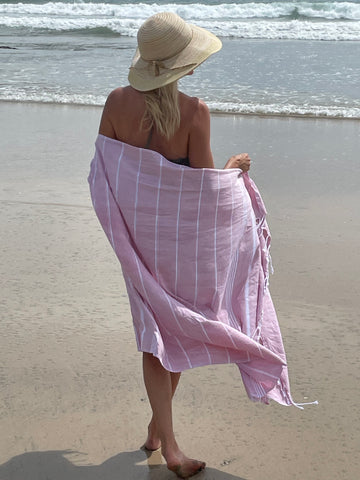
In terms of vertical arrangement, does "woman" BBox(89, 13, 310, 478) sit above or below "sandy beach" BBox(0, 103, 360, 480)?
above

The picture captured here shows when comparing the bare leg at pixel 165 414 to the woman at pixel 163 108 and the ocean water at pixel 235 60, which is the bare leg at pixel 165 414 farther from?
the ocean water at pixel 235 60

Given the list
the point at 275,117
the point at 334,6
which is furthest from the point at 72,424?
the point at 334,6

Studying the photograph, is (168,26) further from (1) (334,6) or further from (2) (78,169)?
(1) (334,6)

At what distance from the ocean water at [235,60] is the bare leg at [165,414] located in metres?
6.62

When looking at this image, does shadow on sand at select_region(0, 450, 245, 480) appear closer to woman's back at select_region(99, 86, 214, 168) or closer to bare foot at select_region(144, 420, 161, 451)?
bare foot at select_region(144, 420, 161, 451)

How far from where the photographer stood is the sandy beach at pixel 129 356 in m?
2.72

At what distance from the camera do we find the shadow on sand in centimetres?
262

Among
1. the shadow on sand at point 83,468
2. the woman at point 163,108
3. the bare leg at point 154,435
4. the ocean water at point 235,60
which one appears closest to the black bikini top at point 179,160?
the woman at point 163,108

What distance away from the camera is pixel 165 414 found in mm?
2574

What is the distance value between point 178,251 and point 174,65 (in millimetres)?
615

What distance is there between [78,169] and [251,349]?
13.4ft

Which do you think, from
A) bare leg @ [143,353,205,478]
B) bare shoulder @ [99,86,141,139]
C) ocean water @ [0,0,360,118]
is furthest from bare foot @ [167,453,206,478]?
ocean water @ [0,0,360,118]

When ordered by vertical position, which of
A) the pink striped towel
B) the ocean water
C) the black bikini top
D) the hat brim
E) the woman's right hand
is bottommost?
the ocean water

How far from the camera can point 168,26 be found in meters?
2.44
